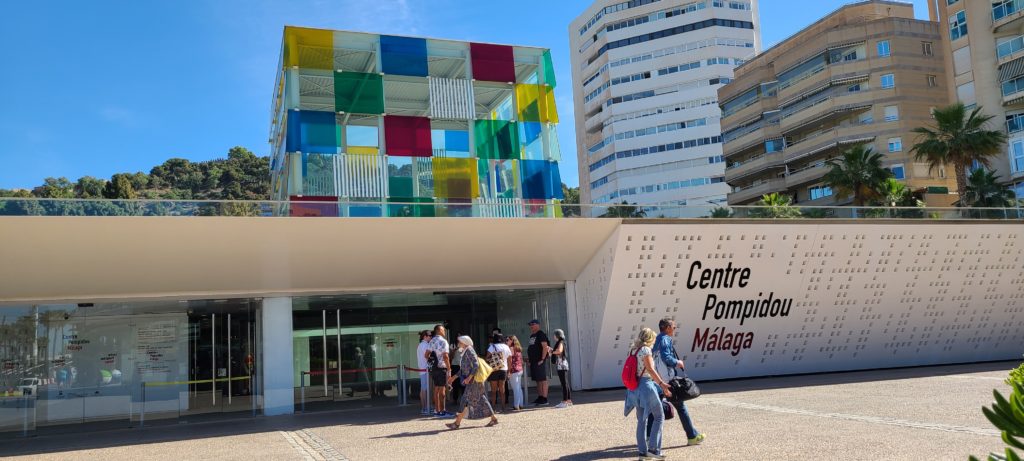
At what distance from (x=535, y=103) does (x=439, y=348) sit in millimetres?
10303

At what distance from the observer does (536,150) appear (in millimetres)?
22062

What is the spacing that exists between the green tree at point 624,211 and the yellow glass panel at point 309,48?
355 inches

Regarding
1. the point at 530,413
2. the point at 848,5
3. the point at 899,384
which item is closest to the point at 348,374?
the point at 530,413

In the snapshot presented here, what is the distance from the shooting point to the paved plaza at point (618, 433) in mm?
8477

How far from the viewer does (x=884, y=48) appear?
4619 cm

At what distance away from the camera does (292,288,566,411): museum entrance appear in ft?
56.9

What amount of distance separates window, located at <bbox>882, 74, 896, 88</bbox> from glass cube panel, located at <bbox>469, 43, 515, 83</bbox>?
3227 cm

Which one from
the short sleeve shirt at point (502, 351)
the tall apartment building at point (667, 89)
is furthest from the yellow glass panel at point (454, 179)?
the tall apartment building at point (667, 89)

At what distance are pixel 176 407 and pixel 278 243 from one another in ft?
15.5

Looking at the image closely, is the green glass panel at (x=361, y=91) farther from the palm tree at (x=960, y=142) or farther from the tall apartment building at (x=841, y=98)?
the tall apartment building at (x=841, y=98)

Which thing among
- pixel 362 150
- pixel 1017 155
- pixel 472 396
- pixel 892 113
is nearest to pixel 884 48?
pixel 892 113

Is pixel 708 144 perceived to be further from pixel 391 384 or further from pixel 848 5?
pixel 391 384

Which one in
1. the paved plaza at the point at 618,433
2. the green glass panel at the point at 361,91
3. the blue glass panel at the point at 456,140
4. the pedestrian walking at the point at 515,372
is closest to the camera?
the paved plaza at the point at 618,433

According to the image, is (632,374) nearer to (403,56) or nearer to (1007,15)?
(403,56)
